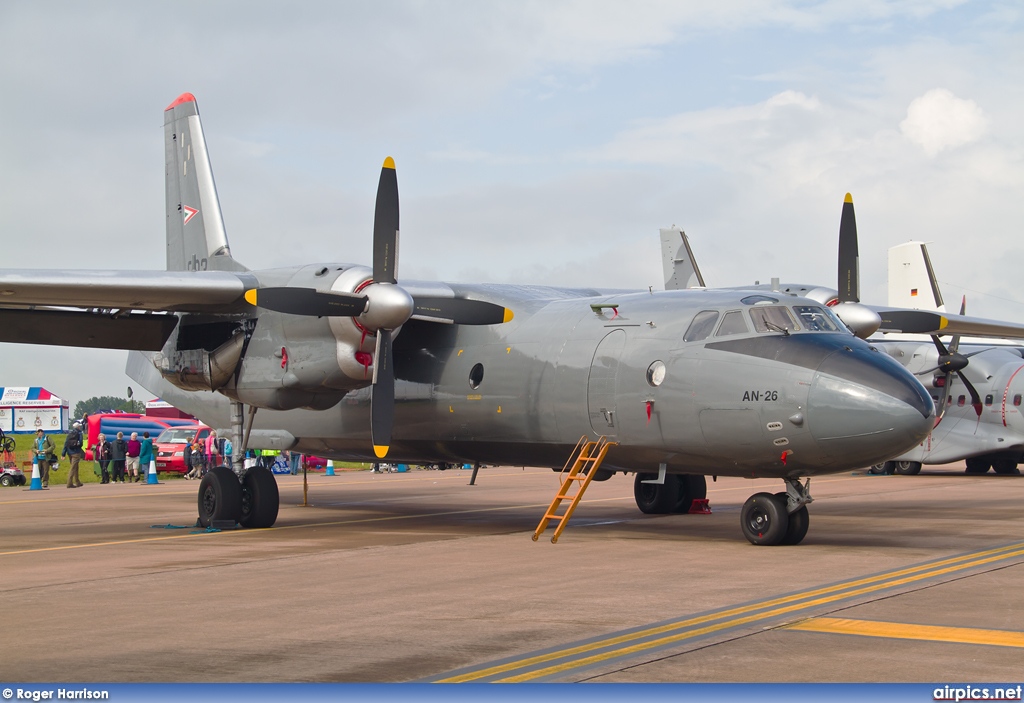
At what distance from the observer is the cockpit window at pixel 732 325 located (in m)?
13.5

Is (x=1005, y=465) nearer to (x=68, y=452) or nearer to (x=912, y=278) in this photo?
(x=912, y=278)

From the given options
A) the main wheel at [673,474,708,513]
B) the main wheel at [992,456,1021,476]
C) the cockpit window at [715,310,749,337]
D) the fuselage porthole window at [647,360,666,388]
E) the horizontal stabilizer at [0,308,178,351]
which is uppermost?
the horizontal stabilizer at [0,308,178,351]

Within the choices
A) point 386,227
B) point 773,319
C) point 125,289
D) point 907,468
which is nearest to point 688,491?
point 773,319

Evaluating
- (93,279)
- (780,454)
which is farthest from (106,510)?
(780,454)

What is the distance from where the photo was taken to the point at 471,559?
12711 millimetres

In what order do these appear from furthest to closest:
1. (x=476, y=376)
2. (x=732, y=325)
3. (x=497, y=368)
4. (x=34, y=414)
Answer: (x=34, y=414)
(x=476, y=376)
(x=497, y=368)
(x=732, y=325)

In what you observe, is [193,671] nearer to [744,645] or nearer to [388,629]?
[388,629]

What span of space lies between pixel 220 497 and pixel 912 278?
95.5ft

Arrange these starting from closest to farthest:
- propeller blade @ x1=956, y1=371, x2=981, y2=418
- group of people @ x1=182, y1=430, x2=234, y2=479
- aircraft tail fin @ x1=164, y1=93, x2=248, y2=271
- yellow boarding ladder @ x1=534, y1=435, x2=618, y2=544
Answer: yellow boarding ladder @ x1=534, y1=435, x2=618, y2=544 < aircraft tail fin @ x1=164, y1=93, x2=248, y2=271 < propeller blade @ x1=956, y1=371, x2=981, y2=418 < group of people @ x1=182, y1=430, x2=234, y2=479

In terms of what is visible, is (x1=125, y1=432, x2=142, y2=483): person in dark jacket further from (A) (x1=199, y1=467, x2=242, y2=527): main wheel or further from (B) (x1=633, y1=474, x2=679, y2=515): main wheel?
(B) (x1=633, y1=474, x2=679, y2=515): main wheel

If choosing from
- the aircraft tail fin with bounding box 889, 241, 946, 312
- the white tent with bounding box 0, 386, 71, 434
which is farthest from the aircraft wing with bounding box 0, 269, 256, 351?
the white tent with bounding box 0, 386, 71, 434

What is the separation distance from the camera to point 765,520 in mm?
13398

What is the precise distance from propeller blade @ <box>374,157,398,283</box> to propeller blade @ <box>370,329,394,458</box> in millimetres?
842

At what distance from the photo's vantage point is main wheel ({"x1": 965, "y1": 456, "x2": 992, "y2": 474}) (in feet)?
107
